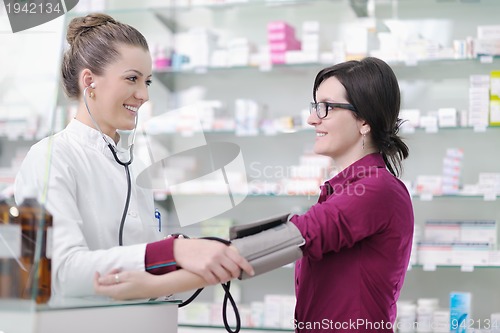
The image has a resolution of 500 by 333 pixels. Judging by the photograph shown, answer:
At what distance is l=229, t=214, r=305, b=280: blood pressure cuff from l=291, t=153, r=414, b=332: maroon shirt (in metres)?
0.07

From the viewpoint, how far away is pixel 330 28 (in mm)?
4711

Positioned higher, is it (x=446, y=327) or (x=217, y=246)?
(x=217, y=246)

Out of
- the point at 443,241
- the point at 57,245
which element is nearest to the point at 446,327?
the point at 443,241

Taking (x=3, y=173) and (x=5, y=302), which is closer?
(x=5, y=302)

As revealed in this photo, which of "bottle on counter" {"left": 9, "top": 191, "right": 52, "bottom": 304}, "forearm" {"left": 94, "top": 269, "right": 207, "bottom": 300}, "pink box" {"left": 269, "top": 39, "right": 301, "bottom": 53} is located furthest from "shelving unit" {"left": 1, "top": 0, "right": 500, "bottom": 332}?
"bottle on counter" {"left": 9, "top": 191, "right": 52, "bottom": 304}

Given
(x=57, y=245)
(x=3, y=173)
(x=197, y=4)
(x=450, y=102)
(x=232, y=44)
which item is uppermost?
(x=197, y=4)

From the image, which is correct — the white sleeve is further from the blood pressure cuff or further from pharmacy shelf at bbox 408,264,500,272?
pharmacy shelf at bbox 408,264,500,272

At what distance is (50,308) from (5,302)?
0.27 ft

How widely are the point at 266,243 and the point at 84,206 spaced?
0.43 m

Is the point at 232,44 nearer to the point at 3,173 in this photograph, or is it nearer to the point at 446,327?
the point at 446,327

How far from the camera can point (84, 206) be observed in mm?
1510

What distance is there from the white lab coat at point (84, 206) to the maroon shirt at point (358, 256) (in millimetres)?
437

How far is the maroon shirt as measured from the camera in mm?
1790

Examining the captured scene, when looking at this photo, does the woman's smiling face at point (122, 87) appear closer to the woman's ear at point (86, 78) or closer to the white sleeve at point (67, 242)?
the woman's ear at point (86, 78)
